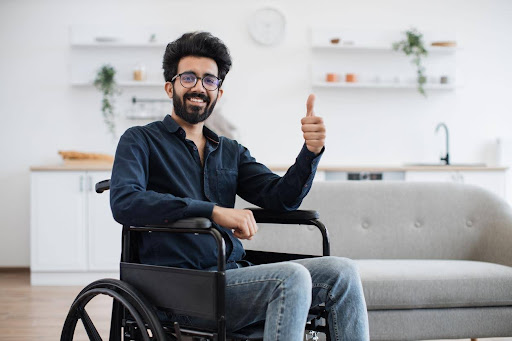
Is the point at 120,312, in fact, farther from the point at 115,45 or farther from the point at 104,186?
the point at 115,45

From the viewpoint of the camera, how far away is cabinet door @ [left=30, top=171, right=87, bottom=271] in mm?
4633

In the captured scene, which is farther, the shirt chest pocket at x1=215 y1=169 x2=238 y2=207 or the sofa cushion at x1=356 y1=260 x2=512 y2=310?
the sofa cushion at x1=356 y1=260 x2=512 y2=310

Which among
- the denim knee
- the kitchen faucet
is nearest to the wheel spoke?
the denim knee

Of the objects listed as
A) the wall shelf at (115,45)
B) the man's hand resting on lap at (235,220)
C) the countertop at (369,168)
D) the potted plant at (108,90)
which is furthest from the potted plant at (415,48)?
the man's hand resting on lap at (235,220)

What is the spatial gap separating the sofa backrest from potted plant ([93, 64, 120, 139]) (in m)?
2.91

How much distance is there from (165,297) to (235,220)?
28 centimetres

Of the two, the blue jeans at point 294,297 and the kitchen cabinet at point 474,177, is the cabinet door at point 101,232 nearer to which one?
the kitchen cabinet at point 474,177

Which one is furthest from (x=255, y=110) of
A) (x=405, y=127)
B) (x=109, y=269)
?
(x=109, y=269)

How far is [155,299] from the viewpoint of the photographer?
166 cm

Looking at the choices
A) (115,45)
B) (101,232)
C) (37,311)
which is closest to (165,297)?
(37,311)

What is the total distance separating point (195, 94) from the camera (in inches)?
74.5

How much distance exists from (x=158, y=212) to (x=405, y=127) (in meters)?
4.29

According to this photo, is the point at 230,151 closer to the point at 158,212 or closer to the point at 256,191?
the point at 256,191

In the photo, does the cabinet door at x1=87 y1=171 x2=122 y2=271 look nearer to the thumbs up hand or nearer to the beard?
the beard
